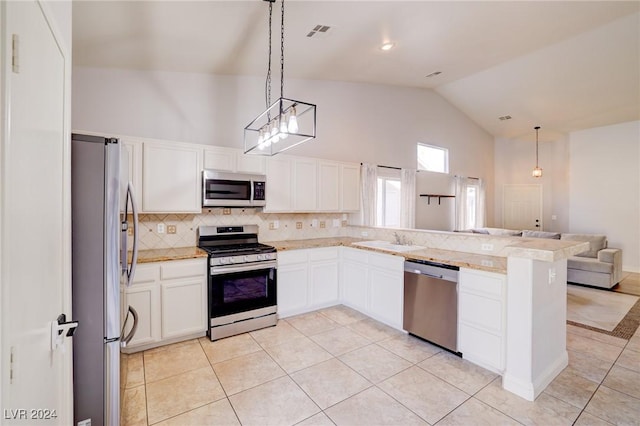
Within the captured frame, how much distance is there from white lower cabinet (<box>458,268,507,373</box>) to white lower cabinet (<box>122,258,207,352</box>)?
2.56m

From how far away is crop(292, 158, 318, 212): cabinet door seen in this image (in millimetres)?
4160

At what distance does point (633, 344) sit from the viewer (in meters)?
3.10

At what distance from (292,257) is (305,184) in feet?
3.63

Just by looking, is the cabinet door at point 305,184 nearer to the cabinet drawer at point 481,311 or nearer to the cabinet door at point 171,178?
the cabinet door at point 171,178

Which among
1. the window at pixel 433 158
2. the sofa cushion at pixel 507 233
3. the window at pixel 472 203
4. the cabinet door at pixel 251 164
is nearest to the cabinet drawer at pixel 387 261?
the cabinet door at pixel 251 164

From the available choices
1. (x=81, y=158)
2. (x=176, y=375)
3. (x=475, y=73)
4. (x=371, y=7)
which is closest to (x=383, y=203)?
(x=475, y=73)

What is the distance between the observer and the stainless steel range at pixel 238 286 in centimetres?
313

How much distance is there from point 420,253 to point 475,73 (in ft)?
14.6

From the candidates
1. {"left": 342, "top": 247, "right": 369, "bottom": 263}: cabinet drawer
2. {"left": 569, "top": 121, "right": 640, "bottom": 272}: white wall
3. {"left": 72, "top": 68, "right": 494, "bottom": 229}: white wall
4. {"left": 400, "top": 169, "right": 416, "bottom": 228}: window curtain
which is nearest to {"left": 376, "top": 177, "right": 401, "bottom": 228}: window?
{"left": 400, "top": 169, "right": 416, "bottom": 228}: window curtain

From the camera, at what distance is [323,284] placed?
4023 millimetres

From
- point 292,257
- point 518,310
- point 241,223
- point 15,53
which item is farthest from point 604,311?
point 15,53

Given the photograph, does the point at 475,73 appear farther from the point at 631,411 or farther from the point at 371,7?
the point at 631,411

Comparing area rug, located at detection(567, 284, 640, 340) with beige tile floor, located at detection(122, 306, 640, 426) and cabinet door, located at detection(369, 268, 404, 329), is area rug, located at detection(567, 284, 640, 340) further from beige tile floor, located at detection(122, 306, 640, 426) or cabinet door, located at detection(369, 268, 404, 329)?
cabinet door, located at detection(369, 268, 404, 329)

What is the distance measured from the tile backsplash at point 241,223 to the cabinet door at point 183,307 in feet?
2.32
